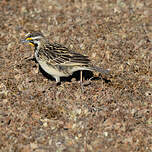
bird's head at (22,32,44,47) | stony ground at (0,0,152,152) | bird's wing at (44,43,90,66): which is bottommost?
stony ground at (0,0,152,152)

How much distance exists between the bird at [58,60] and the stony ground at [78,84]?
59 cm

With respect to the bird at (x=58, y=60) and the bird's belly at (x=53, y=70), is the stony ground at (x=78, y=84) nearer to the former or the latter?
the bird's belly at (x=53, y=70)

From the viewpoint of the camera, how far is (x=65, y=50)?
10.5 m

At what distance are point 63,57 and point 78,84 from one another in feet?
3.77

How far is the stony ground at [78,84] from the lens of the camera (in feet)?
28.6

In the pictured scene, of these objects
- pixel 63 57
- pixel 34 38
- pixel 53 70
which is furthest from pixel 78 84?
pixel 34 38

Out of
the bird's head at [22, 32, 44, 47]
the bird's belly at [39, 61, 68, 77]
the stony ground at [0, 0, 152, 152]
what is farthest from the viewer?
the bird's head at [22, 32, 44, 47]

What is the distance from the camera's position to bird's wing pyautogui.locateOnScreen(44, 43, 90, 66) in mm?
10062

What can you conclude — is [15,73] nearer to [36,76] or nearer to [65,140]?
[36,76]

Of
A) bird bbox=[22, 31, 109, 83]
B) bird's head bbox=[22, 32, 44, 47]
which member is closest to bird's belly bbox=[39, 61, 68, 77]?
bird bbox=[22, 31, 109, 83]

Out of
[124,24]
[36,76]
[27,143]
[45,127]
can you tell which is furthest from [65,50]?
[124,24]

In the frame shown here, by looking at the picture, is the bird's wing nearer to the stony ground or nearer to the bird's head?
the bird's head

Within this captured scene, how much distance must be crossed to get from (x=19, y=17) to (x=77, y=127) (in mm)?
7573

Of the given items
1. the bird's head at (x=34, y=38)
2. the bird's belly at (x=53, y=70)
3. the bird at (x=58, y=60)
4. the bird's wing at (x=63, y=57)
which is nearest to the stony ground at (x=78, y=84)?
the bird's belly at (x=53, y=70)
